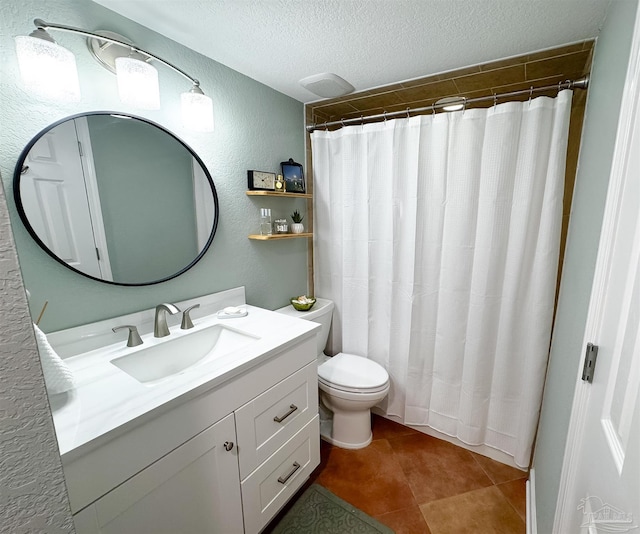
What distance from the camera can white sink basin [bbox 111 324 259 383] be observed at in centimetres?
117

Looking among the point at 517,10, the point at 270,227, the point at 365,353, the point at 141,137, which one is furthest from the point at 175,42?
the point at 365,353

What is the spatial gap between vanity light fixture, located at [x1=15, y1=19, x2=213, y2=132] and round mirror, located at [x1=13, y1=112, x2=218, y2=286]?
125mm

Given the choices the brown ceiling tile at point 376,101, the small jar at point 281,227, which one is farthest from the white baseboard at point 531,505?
the brown ceiling tile at point 376,101

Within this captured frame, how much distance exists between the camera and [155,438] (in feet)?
2.80

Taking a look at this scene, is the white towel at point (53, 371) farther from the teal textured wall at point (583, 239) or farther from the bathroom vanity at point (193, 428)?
the teal textured wall at point (583, 239)

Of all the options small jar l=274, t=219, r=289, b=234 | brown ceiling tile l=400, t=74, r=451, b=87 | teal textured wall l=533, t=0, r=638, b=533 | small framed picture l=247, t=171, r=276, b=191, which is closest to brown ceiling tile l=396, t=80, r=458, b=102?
brown ceiling tile l=400, t=74, r=451, b=87

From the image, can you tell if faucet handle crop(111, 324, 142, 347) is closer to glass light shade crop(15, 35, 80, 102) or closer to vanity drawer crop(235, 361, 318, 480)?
vanity drawer crop(235, 361, 318, 480)

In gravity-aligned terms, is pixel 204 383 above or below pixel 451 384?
above

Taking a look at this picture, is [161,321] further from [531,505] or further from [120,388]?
[531,505]

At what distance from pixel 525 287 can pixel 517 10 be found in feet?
3.85

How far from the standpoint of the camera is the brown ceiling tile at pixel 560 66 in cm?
138

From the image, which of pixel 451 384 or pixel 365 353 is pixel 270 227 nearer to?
pixel 365 353

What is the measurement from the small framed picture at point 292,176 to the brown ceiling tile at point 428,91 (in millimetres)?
742

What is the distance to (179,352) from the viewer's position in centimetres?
130
